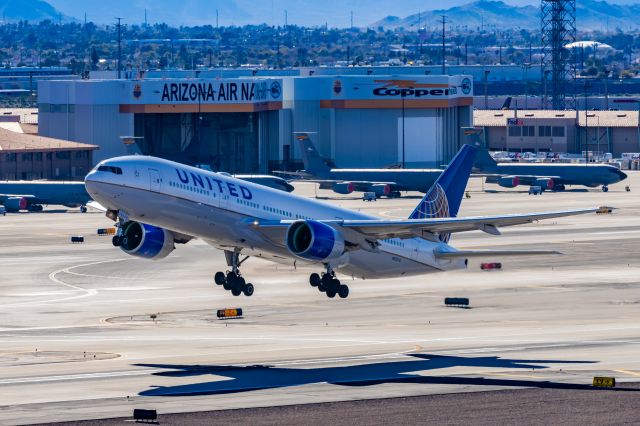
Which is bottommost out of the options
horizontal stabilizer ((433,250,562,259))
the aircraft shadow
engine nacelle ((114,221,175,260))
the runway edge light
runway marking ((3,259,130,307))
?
runway marking ((3,259,130,307))

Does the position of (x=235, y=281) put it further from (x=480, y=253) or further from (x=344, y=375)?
(x=480, y=253)

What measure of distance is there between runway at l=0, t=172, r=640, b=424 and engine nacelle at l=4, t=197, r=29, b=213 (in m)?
37.2

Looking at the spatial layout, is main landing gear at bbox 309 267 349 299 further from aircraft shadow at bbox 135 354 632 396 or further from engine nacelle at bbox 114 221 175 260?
engine nacelle at bbox 114 221 175 260

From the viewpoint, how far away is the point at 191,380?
2712 inches

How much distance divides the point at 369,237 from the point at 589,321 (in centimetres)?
1967

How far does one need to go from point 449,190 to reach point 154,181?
25018mm

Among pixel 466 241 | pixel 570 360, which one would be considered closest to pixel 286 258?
pixel 570 360

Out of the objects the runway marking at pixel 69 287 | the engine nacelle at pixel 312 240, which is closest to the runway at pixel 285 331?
the runway marking at pixel 69 287

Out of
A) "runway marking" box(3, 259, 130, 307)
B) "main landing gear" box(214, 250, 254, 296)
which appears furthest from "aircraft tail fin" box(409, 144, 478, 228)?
"runway marking" box(3, 259, 130, 307)

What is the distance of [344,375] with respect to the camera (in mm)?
70812

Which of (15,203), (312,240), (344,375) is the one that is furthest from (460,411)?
(15,203)

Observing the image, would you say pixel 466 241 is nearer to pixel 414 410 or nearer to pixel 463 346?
pixel 463 346

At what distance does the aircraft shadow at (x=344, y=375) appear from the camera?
219 feet

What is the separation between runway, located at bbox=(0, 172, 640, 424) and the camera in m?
66.6
